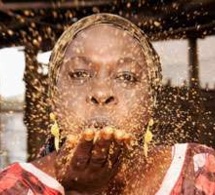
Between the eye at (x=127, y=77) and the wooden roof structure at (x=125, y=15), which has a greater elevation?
the wooden roof structure at (x=125, y=15)

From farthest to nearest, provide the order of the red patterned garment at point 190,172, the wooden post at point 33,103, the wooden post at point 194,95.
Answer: the wooden post at point 33,103, the wooden post at point 194,95, the red patterned garment at point 190,172

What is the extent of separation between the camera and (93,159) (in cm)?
242

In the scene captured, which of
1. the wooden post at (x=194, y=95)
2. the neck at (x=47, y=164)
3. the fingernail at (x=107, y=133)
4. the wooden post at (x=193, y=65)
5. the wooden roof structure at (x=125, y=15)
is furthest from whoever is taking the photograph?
the wooden post at (x=193, y=65)

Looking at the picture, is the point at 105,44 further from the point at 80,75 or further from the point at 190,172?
the point at 190,172

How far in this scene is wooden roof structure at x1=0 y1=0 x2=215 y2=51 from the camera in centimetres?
604

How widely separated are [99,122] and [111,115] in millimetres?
103

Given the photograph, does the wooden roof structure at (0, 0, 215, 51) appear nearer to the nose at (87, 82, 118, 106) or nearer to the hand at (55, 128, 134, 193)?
the nose at (87, 82, 118, 106)

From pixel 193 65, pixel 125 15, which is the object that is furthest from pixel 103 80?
pixel 193 65

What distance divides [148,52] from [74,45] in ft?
1.07

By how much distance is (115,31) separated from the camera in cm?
302

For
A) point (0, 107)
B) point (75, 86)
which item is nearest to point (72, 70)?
point (75, 86)

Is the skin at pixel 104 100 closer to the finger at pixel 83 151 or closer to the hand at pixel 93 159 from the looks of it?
the hand at pixel 93 159

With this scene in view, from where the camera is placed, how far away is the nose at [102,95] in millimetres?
2766

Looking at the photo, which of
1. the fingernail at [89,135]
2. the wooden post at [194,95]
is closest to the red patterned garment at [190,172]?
the fingernail at [89,135]
